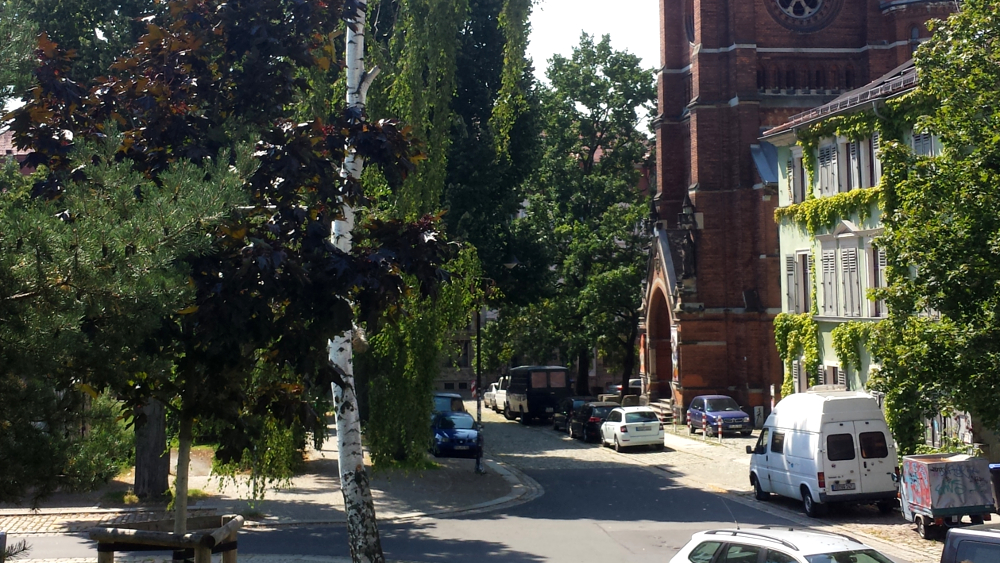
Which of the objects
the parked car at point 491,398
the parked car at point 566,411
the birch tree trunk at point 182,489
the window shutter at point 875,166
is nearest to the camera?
the birch tree trunk at point 182,489

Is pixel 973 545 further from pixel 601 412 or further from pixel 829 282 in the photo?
pixel 601 412

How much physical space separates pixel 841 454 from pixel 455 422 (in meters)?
13.3

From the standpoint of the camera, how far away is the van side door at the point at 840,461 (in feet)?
61.3

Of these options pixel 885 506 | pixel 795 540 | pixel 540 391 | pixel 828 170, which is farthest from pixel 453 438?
pixel 795 540

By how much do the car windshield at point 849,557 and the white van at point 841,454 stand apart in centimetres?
1060

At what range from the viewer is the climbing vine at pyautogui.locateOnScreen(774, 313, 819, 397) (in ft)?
95.1

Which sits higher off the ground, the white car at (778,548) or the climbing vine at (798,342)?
the climbing vine at (798,342)

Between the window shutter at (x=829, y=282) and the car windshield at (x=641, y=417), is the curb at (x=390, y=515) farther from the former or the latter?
the window shutter at (x=829, y=282)

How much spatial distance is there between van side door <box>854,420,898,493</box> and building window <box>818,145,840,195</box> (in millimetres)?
10046

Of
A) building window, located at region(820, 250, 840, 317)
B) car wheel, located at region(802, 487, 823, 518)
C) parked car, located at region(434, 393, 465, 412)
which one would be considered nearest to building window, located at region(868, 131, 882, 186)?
building window, located at region(820, 250, 840, 317)

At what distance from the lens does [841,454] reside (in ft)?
61.8

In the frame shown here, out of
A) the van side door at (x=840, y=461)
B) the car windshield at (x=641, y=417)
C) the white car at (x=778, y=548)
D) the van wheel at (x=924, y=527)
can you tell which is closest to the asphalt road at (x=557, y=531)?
the van side door at (x=840, y=461)

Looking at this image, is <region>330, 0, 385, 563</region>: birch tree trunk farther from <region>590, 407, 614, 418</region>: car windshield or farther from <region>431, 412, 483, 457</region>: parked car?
<region>590, 407, 614, 418</region>: car windshield

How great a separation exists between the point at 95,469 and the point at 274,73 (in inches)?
210
